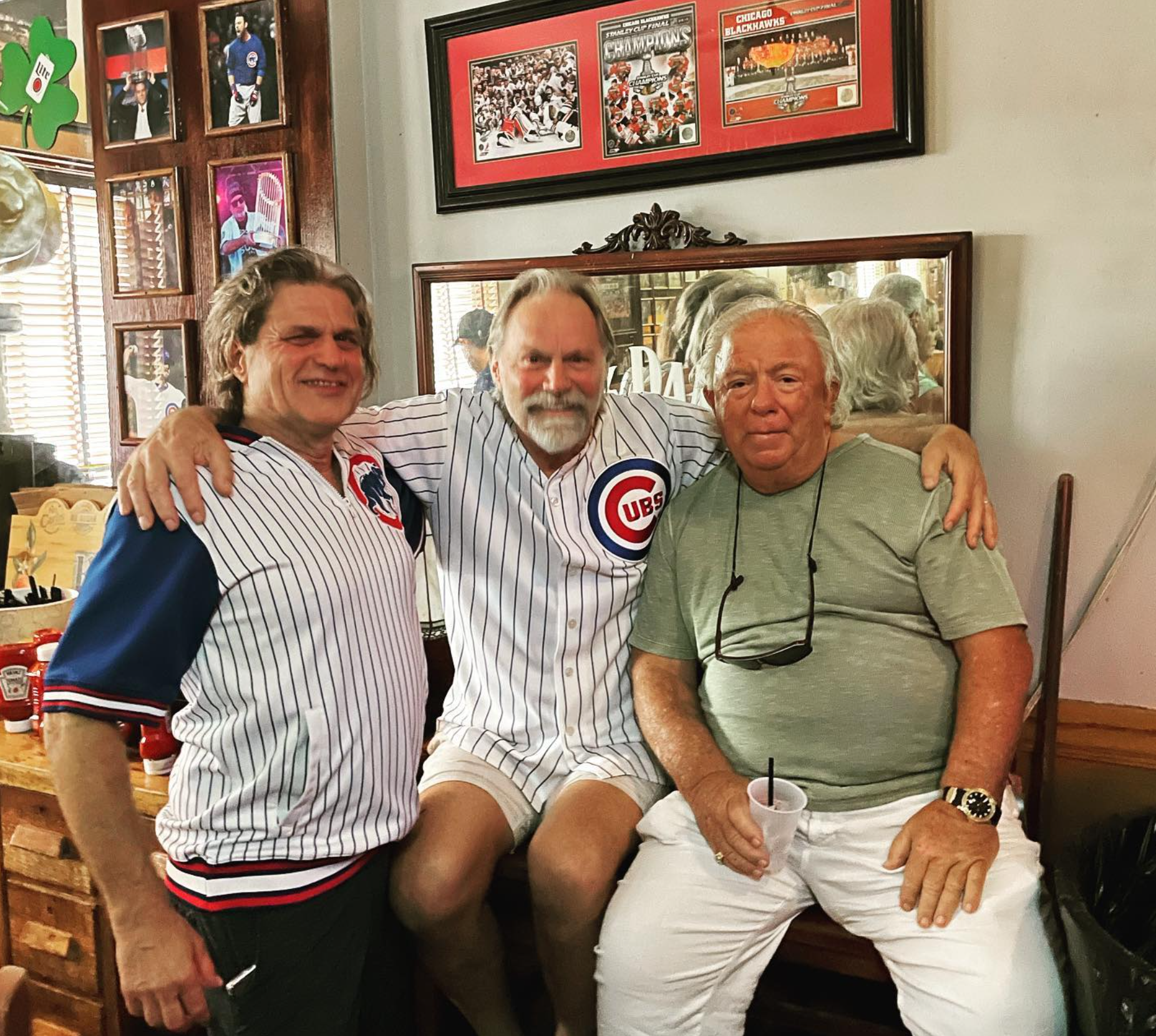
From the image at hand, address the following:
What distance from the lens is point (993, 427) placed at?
202 centimetres

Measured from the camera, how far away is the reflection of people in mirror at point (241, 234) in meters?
2.64

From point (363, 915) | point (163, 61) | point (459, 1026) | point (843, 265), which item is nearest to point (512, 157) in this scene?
point (843, 265)

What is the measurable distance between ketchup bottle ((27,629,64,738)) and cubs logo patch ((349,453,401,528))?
1.03m

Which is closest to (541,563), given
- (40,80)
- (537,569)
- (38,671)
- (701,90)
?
(537,569)

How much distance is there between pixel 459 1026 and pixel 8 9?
299 cm

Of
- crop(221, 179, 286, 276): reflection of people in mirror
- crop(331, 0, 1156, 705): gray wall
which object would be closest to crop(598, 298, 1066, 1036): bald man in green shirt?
crop(331, 0, 1156, 705): gray wall

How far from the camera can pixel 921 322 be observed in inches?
79.0

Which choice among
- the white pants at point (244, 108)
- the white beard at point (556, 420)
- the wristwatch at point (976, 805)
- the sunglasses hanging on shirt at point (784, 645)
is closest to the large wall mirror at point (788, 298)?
the sunglasses hanging on shirt at point (784, 645)

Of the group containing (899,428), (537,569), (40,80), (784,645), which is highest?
(40,80)

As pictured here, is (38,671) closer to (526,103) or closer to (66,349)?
(66,349)

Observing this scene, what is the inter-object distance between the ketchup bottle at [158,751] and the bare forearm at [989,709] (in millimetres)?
1496

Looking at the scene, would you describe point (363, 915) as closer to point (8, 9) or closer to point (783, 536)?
point (783, 536)

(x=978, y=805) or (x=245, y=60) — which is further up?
(x=245, y=60)

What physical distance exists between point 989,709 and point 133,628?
1231 mm
